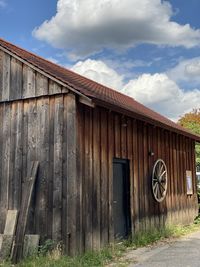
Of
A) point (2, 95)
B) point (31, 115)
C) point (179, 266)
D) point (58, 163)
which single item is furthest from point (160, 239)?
point (2, 95)

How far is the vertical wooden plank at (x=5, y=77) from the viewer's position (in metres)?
9.88

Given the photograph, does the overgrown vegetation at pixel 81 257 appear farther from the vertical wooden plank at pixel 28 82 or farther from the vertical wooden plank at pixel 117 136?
the vertical wooden plank at pixel 28 82

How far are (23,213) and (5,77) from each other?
3.26m

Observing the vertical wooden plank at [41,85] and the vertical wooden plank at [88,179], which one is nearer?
the vertical wooden plank at [88,179]

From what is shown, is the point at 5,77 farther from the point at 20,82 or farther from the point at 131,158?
the point at 131,158

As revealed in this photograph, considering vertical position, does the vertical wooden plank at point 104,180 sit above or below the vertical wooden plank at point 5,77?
below

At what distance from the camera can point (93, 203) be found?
30.7 feet

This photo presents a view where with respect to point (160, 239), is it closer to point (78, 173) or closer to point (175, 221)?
point (175, 221)

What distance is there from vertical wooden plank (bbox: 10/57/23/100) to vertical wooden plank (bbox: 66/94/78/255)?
4.56ft

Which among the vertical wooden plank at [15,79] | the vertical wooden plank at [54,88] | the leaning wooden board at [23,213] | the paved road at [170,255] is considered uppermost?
the vertical wooden plank at [15,79]

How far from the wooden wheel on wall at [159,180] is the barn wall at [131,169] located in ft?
0.54

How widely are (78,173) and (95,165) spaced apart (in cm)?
79

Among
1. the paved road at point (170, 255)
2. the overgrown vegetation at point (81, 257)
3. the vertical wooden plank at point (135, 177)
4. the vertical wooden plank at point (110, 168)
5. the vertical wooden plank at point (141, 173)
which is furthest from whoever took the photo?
the vertical wooden plank at point (141, 173)

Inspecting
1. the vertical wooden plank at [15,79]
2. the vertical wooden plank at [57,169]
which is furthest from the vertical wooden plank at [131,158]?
the vertical wooden plank at [15,79]
